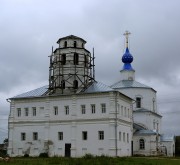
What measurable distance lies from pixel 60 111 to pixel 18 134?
5.47m

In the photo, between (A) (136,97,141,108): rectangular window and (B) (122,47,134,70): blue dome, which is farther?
(B) (122,47,134,70): blue dome

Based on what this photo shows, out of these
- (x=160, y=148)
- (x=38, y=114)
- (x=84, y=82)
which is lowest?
(x=160, y=148)

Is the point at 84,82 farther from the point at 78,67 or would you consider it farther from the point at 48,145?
the point at 48,145

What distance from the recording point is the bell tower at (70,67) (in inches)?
1566

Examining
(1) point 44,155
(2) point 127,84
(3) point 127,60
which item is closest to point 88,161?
(1) point 44,155

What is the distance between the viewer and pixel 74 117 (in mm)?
37375

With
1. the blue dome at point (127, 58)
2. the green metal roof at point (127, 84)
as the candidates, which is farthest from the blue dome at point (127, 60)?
the green metal roof at point (127, 84)

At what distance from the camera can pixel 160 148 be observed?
46.8m

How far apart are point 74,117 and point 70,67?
590 cm

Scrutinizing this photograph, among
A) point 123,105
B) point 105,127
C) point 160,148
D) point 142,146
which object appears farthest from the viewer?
point 160,148

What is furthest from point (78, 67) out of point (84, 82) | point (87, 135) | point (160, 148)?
point (160, 148)

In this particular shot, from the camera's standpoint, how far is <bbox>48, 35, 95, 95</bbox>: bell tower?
3978 cm

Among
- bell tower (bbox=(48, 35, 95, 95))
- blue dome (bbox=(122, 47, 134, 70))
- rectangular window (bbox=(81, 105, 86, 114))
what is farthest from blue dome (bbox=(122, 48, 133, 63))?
rectangular window (bbox=(81, 105, 86, 114))

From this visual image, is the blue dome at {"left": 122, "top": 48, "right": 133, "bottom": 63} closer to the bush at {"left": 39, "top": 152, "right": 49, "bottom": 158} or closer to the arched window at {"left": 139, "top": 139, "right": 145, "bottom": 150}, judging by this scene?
the arched window at {"left": 139, "top": 139, "right": 145, "bottom": 150}
